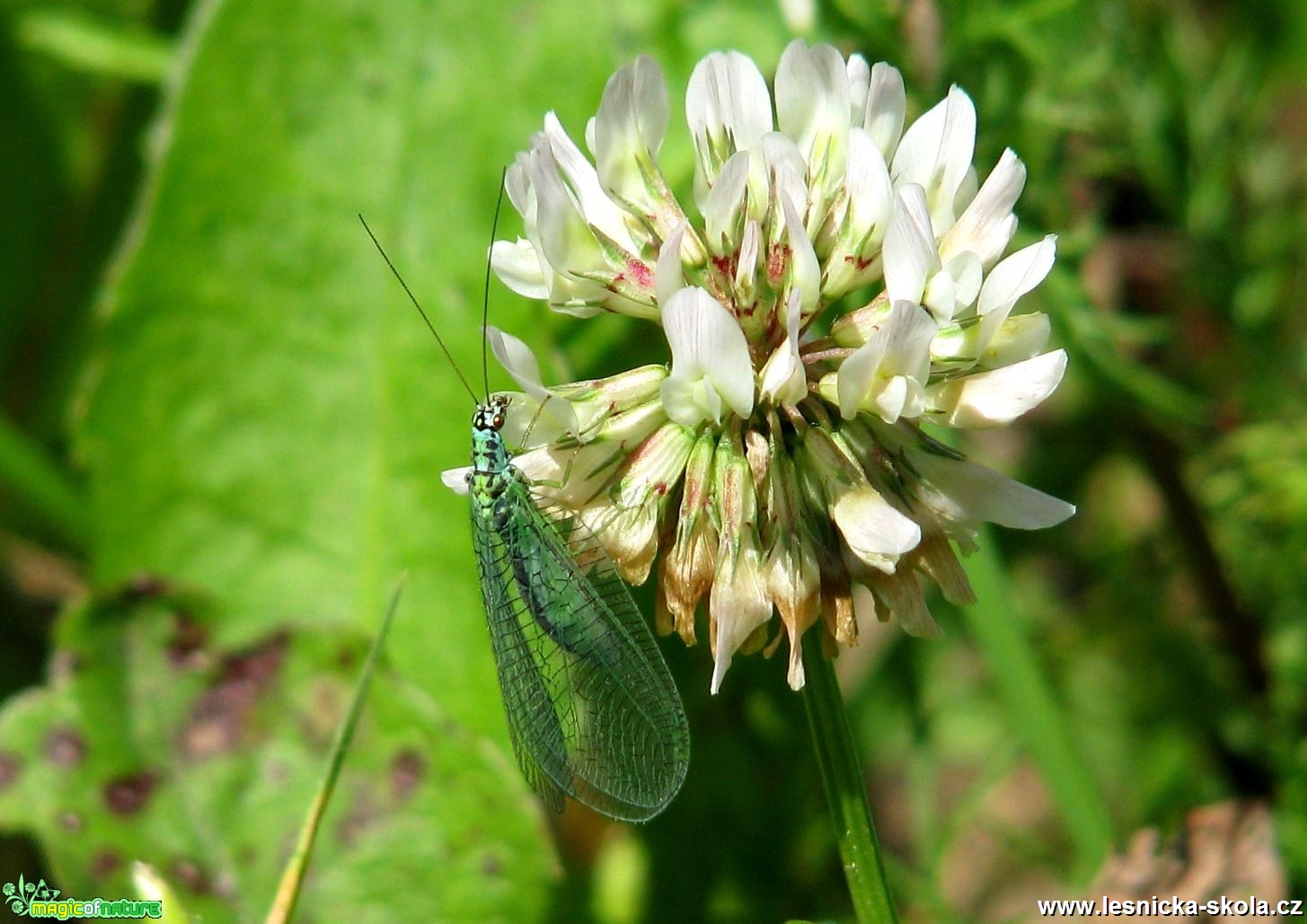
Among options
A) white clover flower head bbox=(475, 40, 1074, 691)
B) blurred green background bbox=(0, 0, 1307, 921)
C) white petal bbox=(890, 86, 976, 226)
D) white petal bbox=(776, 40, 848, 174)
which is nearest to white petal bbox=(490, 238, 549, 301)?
white clover flower head bbox=(475, 40, 1074, 691)

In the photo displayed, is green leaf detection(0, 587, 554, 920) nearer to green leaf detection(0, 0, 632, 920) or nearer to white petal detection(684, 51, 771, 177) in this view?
green leaf detection(0, 0, 632, 920)

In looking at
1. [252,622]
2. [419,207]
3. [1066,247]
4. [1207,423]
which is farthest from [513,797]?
[1207,423]

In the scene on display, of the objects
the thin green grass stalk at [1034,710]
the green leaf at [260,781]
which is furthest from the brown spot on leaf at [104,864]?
the thin green grass stalk at [1034,710]

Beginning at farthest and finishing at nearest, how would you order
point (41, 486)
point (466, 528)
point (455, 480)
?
point (41, 486), point (466, 528), point (455, 480)

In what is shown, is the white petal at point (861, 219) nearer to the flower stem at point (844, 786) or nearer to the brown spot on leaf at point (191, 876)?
the flower stem at point (844, 786)

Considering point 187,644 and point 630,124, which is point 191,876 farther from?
point 630,124

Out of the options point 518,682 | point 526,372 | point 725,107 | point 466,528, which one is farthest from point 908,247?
point 466,528

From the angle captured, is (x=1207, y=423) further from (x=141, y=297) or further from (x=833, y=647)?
(x=141, y=297)
